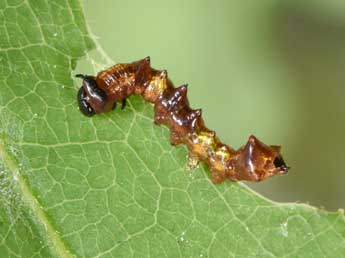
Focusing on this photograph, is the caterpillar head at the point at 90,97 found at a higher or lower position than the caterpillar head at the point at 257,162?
higher

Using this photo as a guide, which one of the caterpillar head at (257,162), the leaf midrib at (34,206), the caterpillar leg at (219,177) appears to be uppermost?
the caterpillar head at (257,162)

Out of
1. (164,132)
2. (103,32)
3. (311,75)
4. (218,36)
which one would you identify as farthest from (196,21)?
(164,132)

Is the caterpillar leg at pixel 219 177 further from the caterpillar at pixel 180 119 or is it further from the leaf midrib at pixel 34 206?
the leaf midrib at pixel 34 206

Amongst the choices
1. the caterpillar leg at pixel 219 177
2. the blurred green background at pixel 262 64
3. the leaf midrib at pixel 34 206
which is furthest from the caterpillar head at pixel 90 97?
the blurred green background at pixel 262 64

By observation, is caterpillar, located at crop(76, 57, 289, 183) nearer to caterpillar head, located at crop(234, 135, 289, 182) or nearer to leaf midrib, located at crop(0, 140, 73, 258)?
caterpillar head, located at crop(234, 135, 289, 182)

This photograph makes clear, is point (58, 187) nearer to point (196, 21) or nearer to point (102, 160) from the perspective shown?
point (102, 160)

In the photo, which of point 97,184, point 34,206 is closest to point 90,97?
point 97,184

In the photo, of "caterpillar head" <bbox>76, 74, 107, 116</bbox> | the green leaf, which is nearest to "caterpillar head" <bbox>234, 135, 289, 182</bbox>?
the green leaf
